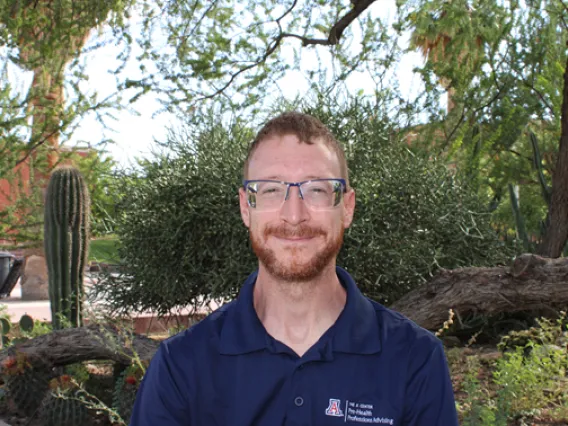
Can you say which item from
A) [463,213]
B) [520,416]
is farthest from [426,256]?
[520,416]

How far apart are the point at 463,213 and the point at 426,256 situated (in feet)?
2.06

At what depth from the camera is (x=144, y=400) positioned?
2100 mm

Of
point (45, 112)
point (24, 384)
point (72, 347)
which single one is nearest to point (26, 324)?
point (24, 384)

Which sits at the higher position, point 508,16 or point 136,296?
point 508,16

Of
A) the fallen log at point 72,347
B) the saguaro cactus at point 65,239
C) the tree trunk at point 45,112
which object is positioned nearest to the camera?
the fallen log at point 72,347

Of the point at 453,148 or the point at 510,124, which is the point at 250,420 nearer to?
the point at 453,148

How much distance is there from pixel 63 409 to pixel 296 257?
4011 mm

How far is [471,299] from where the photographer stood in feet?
19.6

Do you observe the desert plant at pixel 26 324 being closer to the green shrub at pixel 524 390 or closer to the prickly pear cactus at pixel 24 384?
the prickly pear cactus at pixel 24 384

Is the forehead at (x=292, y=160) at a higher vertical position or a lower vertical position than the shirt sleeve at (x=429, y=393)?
higher

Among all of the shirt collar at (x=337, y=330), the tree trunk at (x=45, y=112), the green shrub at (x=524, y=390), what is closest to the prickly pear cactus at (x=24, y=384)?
the green shrub at (x=524, y=390)

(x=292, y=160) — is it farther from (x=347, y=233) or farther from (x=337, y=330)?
(x=347, y=233)

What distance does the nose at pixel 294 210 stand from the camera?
201 cm

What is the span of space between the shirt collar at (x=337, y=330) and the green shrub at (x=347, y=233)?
4.22 m
